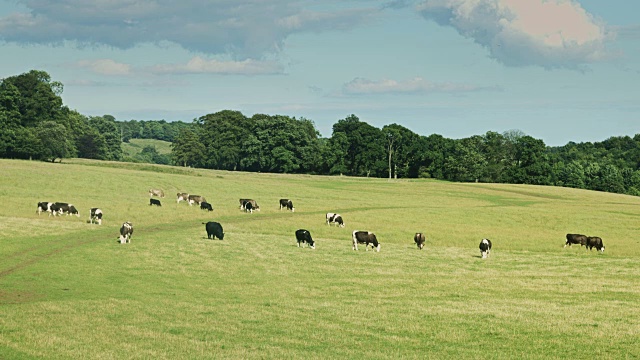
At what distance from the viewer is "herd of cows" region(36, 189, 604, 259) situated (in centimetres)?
4362

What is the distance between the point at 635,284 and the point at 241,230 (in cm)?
2892

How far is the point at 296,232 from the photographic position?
43.7 metres

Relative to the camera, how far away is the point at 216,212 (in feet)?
211

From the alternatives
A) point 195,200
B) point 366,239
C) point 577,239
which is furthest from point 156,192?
point 577,239

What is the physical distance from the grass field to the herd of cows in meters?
0.85

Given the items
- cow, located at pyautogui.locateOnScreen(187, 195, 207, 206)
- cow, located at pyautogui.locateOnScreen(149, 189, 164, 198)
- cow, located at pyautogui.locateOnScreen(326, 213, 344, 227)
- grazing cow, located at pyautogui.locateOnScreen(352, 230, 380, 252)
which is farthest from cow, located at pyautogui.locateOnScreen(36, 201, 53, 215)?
grazing cow, located at pyautogui.locateOnScreen(352, 230, 380, 252)

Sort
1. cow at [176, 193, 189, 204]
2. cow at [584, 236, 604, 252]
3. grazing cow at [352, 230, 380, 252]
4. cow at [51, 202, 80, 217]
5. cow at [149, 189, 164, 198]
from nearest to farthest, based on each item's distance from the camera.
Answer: grazing cow at [352, 230, 380, 252]
cow at [584, 236, 604, 252]
cow at [51, 202, 80, 217]
cow at [176, 193, 189, 204]
cow at [149, 189, 164, 198]

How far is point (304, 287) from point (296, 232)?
45.3ft

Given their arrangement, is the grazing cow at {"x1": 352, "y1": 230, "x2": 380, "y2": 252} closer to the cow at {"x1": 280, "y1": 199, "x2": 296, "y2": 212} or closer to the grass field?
the grass field

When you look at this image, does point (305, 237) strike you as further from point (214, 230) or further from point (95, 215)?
point (95, 215)

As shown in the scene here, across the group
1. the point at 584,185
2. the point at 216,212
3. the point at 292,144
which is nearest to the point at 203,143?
the point at 292,144

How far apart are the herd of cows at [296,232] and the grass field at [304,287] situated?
847 mm

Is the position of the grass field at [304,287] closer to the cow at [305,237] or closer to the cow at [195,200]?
the cow at [305,237]

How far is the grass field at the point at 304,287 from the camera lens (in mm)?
18953
